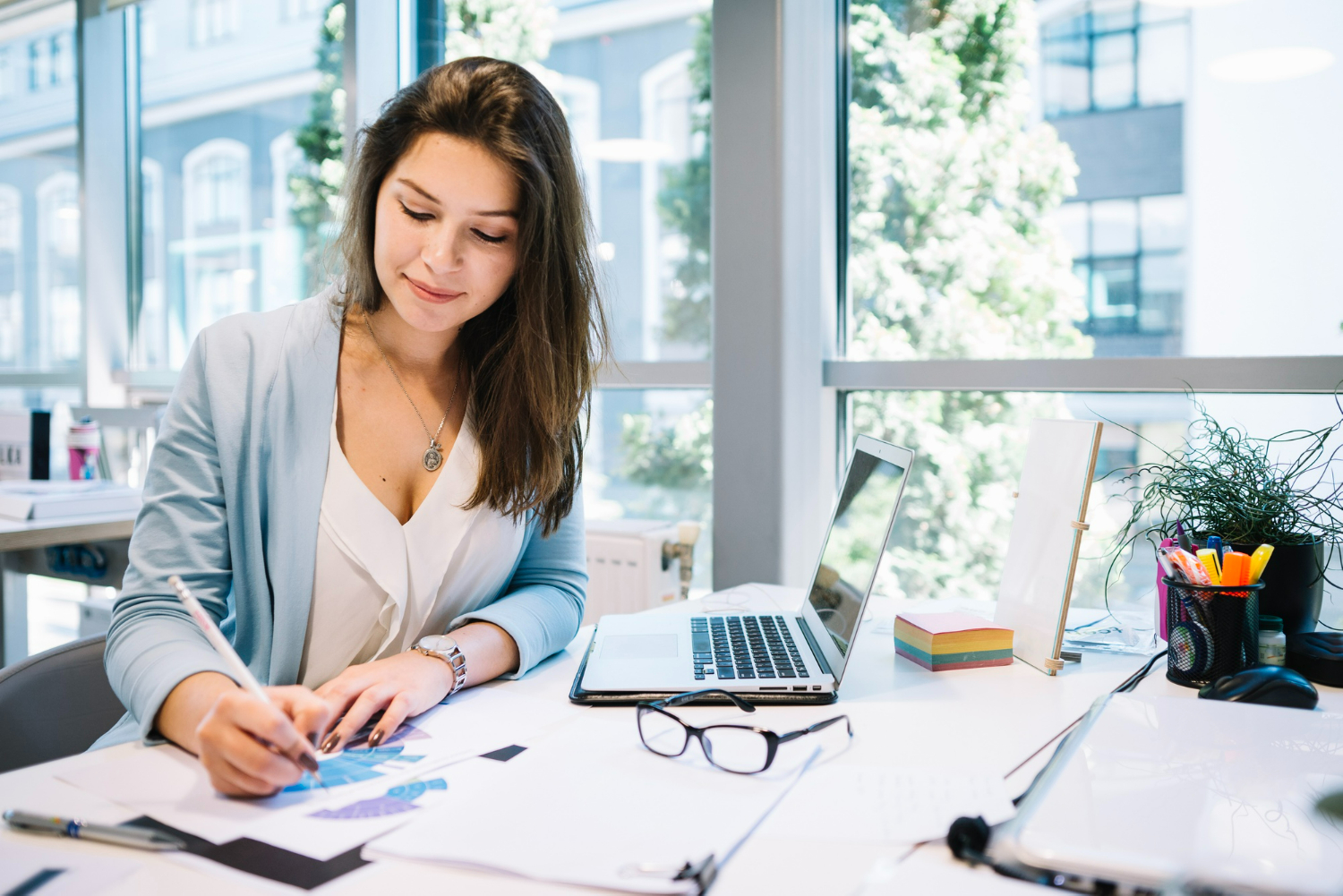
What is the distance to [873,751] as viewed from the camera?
0.84 m

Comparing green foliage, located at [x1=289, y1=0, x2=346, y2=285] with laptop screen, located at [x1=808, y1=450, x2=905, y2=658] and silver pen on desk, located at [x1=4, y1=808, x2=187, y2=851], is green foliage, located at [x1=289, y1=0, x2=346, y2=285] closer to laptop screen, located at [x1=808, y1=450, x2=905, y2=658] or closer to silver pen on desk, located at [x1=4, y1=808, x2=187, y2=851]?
laptop screen, located at [x1=808, y1=450, x2=905, y2=658]

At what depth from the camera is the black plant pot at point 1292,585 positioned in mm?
1148

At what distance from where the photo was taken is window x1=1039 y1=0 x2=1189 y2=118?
1718 mm

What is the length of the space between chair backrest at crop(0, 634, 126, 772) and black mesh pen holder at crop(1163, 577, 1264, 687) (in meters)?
1.30

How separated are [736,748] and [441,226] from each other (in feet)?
A: 2.24

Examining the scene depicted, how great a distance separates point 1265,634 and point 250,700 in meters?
1.10

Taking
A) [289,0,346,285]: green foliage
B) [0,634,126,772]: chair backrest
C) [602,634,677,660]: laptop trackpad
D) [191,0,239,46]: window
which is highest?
[191,0,239,46]: window

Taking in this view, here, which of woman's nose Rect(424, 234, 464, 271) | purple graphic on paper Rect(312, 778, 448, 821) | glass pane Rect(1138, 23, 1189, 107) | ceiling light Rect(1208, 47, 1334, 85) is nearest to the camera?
purple graphic on paper Rect(312, 778, 448, 821)

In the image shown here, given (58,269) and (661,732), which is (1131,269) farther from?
(58,269)

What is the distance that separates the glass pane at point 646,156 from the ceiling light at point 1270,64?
1095 millimetres

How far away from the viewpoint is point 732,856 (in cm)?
63

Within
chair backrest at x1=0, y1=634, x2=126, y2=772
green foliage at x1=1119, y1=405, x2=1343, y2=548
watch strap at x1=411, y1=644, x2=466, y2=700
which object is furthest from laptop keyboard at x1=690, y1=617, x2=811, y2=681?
chair backrest at x1=0, y1=634, x2=126, y2=772

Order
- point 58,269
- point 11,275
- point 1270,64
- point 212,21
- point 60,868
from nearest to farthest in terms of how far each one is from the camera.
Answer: point 60,868 < point 1270,64 < point 212,21 < point 58,269 < point 11,275

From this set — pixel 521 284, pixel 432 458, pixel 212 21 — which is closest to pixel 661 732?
pixel 432 458
